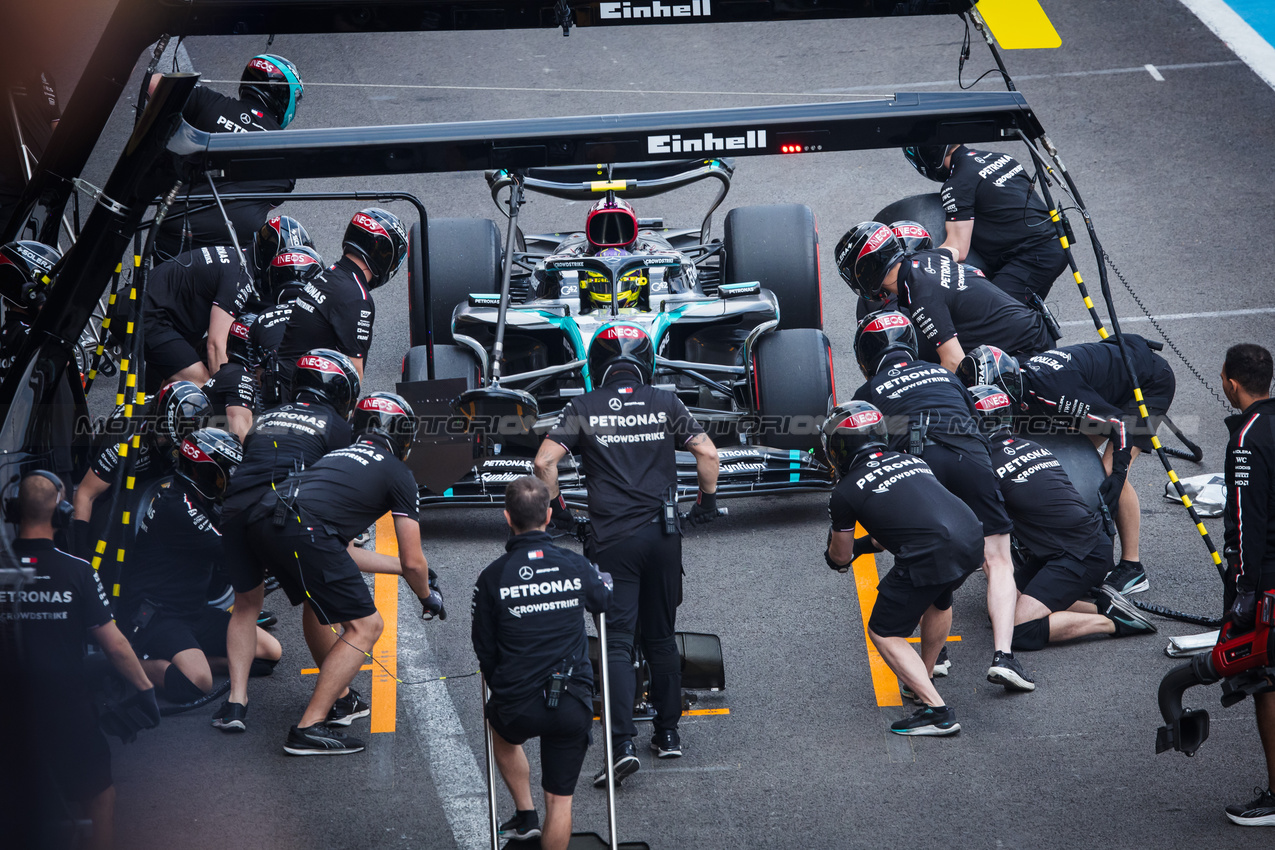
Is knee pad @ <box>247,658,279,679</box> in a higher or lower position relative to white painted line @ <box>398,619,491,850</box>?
higher

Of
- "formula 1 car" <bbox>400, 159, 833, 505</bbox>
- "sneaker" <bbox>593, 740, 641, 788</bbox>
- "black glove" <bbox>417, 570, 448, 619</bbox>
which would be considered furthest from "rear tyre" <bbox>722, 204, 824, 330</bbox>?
"sneaker" <bbox>593, 740, 641, 788</bbox>

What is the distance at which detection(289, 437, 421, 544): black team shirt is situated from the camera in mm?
5969

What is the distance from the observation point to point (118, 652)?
5.13 m

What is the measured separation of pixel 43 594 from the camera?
4539mm

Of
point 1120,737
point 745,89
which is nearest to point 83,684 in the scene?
point 1120,737

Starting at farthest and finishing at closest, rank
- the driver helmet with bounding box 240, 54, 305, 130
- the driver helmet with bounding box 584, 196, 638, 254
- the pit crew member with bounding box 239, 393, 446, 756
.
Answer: the driver helmet with bounding box 240, 54, 305, 130 < the driver helmet with bounding box 584, 196, 638, 254 < the pit crew member with bounding box 239, 393, 446, 756

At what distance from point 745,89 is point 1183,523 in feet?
23.6

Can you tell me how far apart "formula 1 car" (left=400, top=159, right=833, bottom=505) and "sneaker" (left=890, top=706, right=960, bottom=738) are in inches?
76.6

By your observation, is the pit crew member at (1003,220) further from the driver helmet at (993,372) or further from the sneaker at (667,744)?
the sneaker at (667,744)

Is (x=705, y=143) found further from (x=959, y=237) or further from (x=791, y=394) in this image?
(x=959, y=237)

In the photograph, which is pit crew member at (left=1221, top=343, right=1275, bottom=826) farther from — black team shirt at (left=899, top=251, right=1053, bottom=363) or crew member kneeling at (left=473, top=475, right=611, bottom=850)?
black team shirt at (left=899, top=251, right=1053, bottom=363)

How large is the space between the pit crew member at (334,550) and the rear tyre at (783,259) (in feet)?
11.3

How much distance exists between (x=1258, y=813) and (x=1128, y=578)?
6.31 feet

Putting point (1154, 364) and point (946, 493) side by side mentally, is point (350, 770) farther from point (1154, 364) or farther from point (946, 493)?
point (1154, 364)
